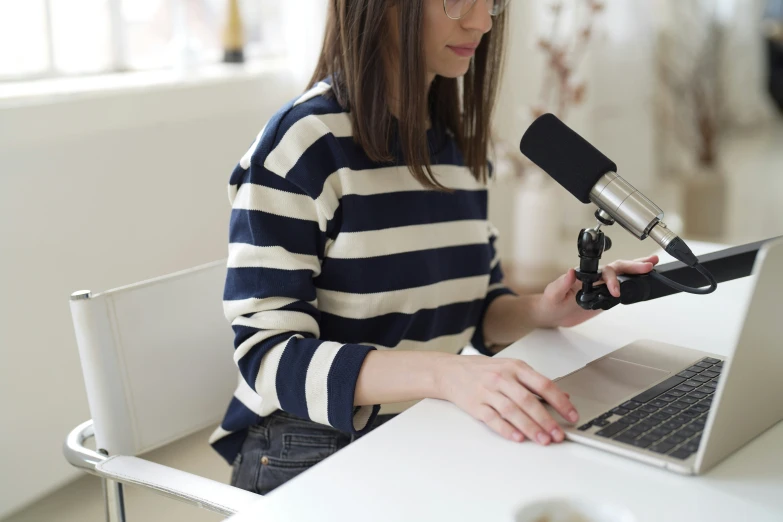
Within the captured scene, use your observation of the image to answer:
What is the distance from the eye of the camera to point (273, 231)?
1089 mm

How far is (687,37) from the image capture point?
516cm

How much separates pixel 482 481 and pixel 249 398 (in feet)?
1.67

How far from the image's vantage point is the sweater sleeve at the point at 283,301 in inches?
40.1

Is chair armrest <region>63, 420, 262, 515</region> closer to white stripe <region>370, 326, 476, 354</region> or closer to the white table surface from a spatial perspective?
the white table surface

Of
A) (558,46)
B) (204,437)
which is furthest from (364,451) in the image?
(558,46)

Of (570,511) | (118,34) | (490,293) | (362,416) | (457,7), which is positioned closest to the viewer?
(570,511)

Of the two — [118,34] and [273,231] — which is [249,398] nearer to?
[273,231]

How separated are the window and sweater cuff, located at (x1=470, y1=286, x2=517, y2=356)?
1.25 meters

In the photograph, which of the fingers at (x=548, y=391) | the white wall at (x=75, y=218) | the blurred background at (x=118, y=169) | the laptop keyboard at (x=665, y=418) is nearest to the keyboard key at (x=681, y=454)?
the laptop keyboard at (x=665, y=418)

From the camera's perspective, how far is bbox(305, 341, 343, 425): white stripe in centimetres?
101

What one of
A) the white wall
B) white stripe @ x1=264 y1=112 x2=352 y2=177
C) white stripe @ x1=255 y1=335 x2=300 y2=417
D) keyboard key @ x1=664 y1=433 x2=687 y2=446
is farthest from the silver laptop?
the white wall

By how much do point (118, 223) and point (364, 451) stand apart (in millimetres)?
1357

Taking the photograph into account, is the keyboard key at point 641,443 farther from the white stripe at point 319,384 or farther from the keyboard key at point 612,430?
the white stripe at point 319,384

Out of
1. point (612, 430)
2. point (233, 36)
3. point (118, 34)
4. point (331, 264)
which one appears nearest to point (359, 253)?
point (331, 264)
